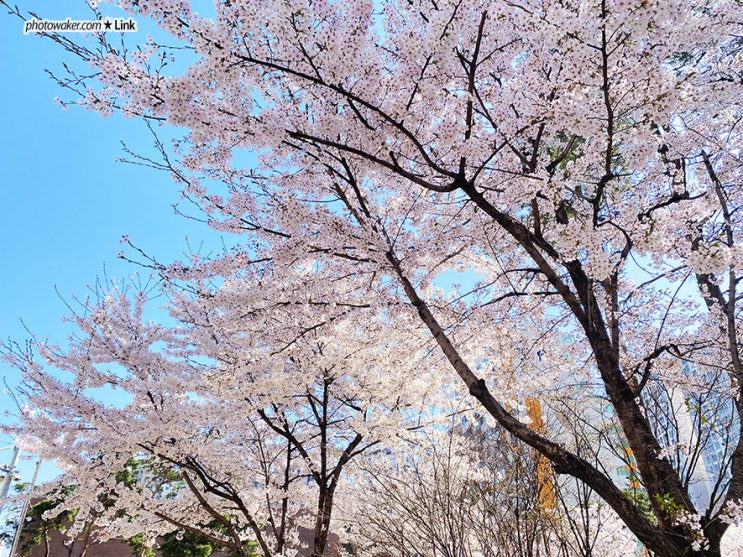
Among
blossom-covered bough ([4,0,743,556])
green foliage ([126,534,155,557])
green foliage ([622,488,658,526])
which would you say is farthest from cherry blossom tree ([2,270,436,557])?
green foliage ([126,534,155,557])

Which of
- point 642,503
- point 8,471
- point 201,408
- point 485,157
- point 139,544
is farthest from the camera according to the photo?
point 139,544

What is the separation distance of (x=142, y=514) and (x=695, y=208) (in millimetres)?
8743

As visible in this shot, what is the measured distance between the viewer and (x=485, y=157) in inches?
147

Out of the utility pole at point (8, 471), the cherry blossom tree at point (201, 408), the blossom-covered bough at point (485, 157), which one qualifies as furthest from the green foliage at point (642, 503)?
the utility pole at point (8, 471)

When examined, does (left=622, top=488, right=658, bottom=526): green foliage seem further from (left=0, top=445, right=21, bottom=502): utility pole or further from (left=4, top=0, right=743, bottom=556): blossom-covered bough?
(left=0, top=445, right=21, bottom=502): utility pole

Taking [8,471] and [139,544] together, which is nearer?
[8,471]

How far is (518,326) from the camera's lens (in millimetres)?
5660

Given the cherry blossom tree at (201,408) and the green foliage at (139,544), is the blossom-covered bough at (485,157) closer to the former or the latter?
the cherry blossom tree at (201,408)

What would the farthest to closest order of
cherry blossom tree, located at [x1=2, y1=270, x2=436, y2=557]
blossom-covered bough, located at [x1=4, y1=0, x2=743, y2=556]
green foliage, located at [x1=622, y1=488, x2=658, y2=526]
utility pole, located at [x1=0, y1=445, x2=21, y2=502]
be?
utility pole, located at [x1=0, y1=445, x2=21, y2=502] → cherry blossom tree, located at [x1=2, y1=270, x2=436, y2=557] → green foliage, located at [x1=622, y1=488, x2=658, y2=526] → blossom-covered bough, located at [x1=4, y1=0, x2=743, y2=556]

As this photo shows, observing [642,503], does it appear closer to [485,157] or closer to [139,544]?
[485,157]

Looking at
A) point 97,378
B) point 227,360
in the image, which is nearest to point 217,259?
point 227,360

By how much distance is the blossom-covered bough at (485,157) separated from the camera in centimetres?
279

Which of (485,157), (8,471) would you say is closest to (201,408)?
(485,157)

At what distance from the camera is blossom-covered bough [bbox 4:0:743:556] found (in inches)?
110
